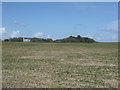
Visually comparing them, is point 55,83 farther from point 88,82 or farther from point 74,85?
point 88,82

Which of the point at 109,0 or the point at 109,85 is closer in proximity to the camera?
the point at 109,0

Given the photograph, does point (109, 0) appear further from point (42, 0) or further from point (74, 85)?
point (74, 85)

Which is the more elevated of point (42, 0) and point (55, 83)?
point (42, 0)

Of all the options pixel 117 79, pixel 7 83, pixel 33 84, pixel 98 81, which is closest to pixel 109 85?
pixel 98 81

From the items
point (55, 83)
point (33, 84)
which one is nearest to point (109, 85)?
point (55, 83)

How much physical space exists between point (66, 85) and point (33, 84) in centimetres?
116

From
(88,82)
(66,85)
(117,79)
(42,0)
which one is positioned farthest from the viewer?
(117,79)

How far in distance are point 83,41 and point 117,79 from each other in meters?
75.3

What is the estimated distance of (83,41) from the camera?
83.0 meters

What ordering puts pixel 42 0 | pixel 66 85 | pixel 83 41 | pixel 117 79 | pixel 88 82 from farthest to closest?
pixel 83 41 → pixel 117 79 → pixel 88 82 → pixel 66 85 → pixel 42 0

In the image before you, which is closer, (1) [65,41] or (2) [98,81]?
(2) [98,81]

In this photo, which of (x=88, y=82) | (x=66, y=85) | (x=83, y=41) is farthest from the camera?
(x=83, y=41)

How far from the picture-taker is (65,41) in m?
84.9

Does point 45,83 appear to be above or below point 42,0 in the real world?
below
